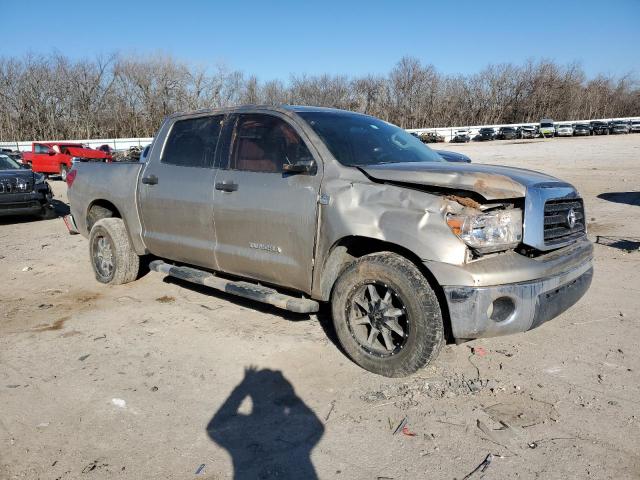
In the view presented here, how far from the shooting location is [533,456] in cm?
273

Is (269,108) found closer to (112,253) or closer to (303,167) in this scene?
(303,167)

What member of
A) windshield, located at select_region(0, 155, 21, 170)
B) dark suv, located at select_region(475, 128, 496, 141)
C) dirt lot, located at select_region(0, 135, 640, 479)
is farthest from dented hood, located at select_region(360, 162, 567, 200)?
dark suv, located at select_region(475, 128, 496, 141)

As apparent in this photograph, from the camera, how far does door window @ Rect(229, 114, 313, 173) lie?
4207mm

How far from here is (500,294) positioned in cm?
320

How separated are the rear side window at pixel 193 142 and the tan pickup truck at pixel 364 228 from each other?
2 centimetres

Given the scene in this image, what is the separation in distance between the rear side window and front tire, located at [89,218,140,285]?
3.85ft

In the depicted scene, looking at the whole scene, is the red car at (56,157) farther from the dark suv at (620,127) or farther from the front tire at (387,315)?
the dark suv at (620,127)

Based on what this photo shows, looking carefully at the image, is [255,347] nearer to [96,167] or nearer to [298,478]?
[298,478]

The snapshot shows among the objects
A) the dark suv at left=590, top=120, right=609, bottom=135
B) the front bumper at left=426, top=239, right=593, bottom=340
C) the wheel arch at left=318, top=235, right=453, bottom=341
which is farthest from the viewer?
the dark suv at left=590, top=120, right=609, bottom=135

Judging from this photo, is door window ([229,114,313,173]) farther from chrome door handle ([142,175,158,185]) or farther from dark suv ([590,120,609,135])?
dark suv ([590,120,609,135])

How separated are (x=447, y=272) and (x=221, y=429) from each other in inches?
66.2

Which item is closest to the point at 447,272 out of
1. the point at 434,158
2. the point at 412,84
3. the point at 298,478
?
the point at 298,478

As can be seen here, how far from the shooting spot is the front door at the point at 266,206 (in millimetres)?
3988

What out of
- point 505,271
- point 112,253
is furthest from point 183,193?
point 505,271
